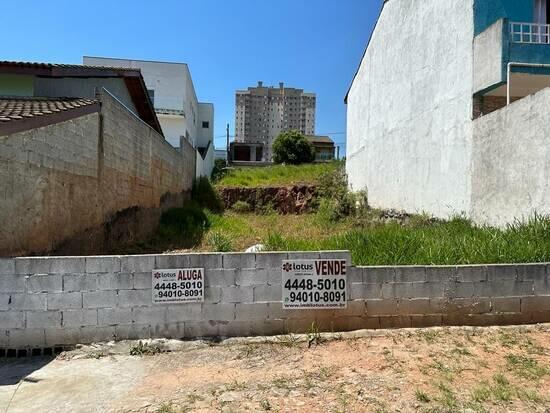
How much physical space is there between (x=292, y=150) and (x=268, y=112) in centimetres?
5939

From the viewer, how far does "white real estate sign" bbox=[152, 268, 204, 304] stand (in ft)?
13.5

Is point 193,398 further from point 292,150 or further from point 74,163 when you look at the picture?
point 292,150

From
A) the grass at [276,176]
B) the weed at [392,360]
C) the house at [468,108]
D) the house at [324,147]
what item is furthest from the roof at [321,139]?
the weed at [392,360]

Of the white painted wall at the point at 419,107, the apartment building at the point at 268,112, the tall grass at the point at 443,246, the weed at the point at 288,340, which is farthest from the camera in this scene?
the apartment building at the point at 268,112

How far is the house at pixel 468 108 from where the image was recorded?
6.62 m

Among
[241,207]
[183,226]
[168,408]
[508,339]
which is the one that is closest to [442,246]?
[508,339]

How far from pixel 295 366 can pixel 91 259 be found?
2.42 meters

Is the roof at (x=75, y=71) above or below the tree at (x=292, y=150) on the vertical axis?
below

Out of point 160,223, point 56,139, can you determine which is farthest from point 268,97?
point 56,139

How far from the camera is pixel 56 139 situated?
5.49 metres

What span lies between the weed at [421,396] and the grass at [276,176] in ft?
60.4

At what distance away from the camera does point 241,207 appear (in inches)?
787

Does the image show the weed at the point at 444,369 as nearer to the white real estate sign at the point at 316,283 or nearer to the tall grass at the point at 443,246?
the white real estate sign at the point at 316,283

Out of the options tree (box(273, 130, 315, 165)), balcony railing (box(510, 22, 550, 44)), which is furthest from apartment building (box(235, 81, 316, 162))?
balcony railing (box(510, 22, 550, 44))
